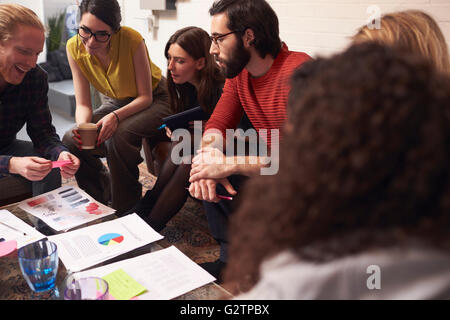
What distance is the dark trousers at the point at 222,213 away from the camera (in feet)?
5.26

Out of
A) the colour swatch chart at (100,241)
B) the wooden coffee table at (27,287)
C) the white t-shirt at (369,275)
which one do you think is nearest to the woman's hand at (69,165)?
the colour swatch chart at (100,241)

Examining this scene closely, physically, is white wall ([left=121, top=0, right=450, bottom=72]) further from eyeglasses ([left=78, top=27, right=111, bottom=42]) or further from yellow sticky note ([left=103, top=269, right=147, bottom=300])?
yellow sticky note ([left=103, top=269, right=147, bottom=300])

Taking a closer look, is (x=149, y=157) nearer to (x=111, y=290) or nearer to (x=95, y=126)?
(x=95, y=126)

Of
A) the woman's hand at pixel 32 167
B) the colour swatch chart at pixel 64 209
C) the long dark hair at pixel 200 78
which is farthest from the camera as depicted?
the long dark hair at pixel 200 78

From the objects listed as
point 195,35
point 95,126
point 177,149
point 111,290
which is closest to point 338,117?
point 111,290

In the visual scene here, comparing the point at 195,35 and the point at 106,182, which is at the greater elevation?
the point at 195,35

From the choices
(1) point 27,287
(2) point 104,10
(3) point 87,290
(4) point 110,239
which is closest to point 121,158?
(2) point 104,10

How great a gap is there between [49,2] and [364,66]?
145 inches

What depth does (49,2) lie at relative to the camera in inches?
136

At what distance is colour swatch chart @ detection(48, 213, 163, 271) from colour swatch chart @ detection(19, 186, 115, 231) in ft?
0.29

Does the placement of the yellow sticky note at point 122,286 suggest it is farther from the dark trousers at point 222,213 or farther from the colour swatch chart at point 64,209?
the dark trousers at point 222,213

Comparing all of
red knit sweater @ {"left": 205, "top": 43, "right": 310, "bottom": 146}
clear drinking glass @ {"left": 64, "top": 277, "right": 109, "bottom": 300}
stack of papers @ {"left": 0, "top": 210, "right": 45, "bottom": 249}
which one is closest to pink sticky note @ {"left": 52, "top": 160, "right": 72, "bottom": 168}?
stack of papers @ {"left": 0, "top": 210, "right": 45, "bottom": 249}

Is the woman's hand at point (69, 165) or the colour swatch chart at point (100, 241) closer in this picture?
the colour swatch chart at point (100, 241)

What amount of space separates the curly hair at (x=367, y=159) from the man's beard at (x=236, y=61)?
1233 millimetres
